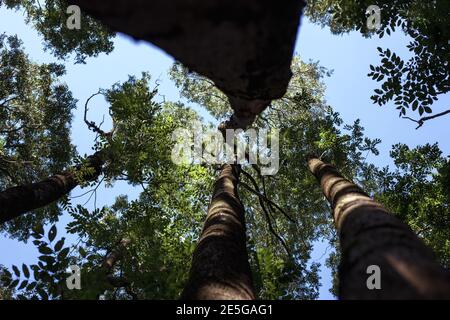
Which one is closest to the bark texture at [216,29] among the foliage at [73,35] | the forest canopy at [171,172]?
the forest canopy at [171,172]

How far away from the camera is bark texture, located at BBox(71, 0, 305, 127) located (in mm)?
1350

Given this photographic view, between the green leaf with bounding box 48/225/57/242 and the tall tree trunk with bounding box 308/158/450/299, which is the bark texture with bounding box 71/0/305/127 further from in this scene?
the green leaf with bounding box 48/225/57/242

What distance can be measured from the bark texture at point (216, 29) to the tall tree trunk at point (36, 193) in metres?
4.93

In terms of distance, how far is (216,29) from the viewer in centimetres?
143

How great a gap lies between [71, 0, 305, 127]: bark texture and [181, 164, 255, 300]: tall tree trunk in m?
1.66

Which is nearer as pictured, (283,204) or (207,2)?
(207,2)

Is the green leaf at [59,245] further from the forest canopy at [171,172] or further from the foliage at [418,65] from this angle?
the foliage at [418,65]

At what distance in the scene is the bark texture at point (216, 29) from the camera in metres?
1.35

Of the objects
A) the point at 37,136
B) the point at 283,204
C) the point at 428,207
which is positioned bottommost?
the point at 428,207

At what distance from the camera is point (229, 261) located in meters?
3.12

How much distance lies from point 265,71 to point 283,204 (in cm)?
1229

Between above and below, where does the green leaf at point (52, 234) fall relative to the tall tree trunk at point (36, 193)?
below
